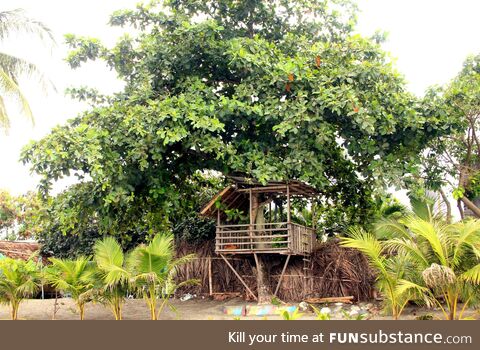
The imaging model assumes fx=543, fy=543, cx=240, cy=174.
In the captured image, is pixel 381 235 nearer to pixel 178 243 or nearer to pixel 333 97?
pixel 333 97

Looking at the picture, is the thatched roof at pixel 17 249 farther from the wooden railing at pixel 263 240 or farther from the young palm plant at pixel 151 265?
the young palm plant at pixel 151 265

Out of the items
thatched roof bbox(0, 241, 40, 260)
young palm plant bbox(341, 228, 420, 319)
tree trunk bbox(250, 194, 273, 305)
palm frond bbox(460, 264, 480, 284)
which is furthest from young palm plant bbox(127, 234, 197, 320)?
thatched roof bbox(0, 241, 40, 260)

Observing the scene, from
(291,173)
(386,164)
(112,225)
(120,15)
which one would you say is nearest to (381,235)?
(386,164)

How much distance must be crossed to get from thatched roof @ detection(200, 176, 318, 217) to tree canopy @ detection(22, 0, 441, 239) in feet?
2.47

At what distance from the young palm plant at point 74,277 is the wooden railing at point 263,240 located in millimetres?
3963

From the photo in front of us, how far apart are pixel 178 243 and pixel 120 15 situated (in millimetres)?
7603

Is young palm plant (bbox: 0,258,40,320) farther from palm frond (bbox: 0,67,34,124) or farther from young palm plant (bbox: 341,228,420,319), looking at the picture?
young palm plant (bbox: 341,228,420,319)

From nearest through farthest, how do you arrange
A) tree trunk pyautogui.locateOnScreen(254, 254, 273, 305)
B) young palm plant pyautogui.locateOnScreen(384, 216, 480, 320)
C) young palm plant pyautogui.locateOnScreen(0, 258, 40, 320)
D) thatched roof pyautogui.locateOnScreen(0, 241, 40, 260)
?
young palm plant pyautogui.locateOnScreen(384, 216, 480, 320) < young palm plant pyautogui.locateOnScreen(0, 258, 40, 320) < tree trunk pyautogui.locateOnScreen(254, 254, 273, 305) < thatched roof pyautogui.locateOnScreen(0, 241, 40, 260)

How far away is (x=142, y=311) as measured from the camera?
1580cm

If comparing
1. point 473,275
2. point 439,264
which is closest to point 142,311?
point 439,264

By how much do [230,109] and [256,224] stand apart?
340 cm

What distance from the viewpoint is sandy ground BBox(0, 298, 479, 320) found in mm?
13633

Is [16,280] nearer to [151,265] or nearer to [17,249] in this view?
[151,265]

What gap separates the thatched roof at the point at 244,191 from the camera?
48.3 ft
